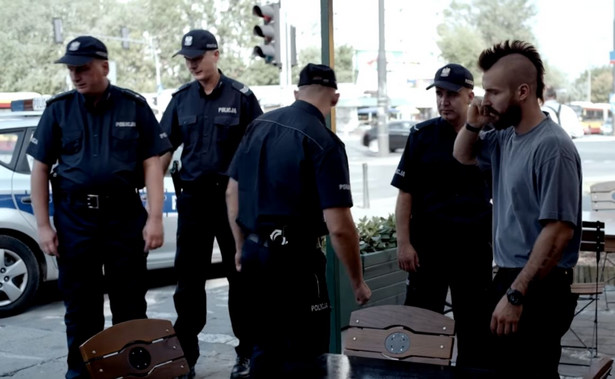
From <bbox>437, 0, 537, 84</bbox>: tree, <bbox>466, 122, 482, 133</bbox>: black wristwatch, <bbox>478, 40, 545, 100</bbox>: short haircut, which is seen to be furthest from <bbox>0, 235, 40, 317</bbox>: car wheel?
<bbox>437, 0, 537, 84</bbox>: tree

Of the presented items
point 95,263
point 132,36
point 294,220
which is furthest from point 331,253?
point 132,36

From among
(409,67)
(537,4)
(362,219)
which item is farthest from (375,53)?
(362,219)

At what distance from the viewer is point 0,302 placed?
25.0 ft

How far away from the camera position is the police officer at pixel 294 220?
374 cm

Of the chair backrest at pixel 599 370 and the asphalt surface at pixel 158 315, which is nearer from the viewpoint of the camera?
the chair backrest at pixel 599 370

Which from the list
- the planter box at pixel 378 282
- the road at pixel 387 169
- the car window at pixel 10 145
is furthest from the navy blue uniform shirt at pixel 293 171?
the car window at pixel 10 145

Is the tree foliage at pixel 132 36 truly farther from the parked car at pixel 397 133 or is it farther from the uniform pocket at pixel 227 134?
the uniform pocket at pixel 227 134

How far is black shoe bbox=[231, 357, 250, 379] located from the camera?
5320mm

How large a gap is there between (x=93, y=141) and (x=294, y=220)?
137 centimetres

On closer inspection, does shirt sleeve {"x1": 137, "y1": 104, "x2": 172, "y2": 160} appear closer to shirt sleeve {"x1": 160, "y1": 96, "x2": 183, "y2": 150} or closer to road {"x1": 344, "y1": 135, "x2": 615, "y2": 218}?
shirt sleeve {"x1": 160, "y1": 96, "x2": 183, "y2": 150}

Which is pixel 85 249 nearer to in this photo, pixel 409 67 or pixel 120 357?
pixel 120 357

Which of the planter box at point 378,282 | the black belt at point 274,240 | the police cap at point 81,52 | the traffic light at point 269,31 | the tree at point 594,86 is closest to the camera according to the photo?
the black belt at point 274,240

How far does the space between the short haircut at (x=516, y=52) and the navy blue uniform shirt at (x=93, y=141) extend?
201 cm

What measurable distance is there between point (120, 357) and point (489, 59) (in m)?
1.77
